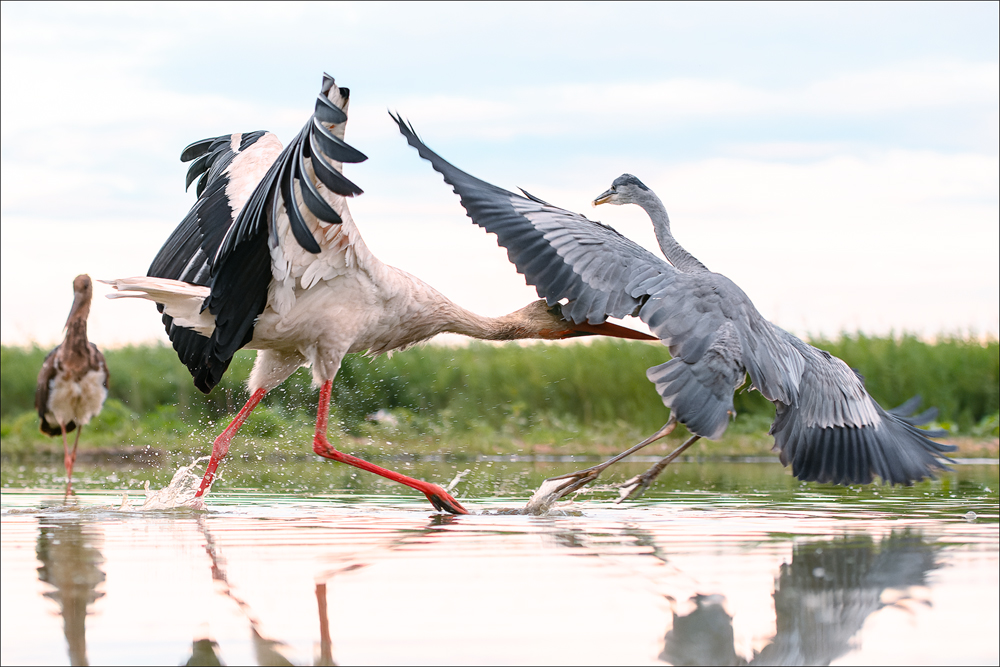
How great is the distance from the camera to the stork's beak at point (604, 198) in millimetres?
7406

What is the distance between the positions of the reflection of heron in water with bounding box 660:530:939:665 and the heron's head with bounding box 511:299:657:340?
2575mm

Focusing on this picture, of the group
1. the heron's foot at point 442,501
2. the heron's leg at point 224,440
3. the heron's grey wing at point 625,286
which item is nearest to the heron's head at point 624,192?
the heron's grey wing at point 625,286

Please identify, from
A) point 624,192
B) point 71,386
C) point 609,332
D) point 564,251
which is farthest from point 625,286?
point 71,386

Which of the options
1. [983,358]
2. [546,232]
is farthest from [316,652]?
[983,358]

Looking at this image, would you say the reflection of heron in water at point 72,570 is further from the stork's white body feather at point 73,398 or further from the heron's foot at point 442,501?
the stork's white body feather at point 73,398

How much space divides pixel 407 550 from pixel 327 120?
1.78 meters

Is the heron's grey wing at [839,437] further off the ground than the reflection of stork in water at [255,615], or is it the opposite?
the heron's grey wing at [839,437]

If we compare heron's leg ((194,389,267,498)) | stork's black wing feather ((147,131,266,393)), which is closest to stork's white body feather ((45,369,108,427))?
stork's black wing feather ((147,131,266,393))

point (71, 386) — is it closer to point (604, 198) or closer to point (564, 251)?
point (604, 198)

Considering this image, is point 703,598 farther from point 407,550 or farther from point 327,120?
point 327,120

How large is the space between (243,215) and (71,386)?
5209 millimetres

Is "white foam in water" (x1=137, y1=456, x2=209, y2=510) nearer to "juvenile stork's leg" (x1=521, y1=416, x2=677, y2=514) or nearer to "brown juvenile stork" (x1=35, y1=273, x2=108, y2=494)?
"juvenile stork's leg" (x1=521, y1=416, x2=677, y2=514)

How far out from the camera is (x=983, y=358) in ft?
41.4

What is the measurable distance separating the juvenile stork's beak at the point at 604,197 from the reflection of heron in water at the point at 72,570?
152 inches
